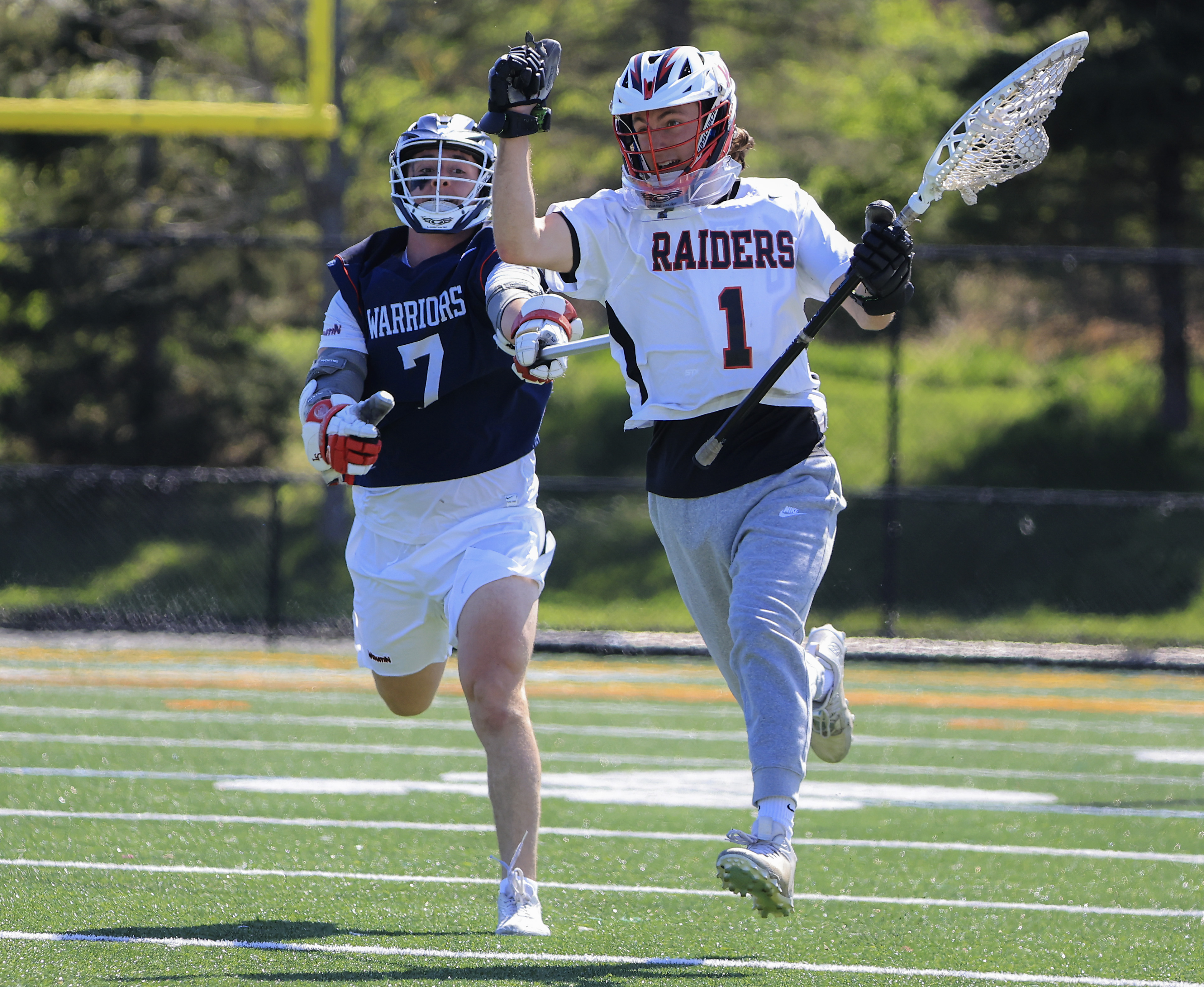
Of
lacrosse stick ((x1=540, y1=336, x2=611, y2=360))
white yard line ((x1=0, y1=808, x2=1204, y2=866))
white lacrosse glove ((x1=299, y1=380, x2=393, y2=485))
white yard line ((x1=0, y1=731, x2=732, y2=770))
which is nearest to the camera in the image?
lacrosse stick ((x1=540, y1=336, x2=611, y2=360))

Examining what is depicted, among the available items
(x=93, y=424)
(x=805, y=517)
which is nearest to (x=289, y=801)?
(x=805, y=517)

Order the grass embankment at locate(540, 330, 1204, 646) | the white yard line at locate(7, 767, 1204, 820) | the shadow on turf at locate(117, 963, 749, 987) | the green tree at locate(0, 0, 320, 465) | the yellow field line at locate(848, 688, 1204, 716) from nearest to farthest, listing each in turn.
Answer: the shadow on turf at locate(117, 963, 749, 987)
the white yard line at locate(7, 767, 1204, 820)
the yellow field line at locate(848, 688, 1204, 716)
the grass embankment at locate(540, 330, 1204, 646)
the green tree at locate(0, 0, 320, 465)

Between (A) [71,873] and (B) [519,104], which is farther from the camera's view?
(A) [71,873]

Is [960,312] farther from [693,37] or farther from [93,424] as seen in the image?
[93,424]

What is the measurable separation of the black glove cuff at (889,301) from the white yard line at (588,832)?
2.26 meters

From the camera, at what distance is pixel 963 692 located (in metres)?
10.8

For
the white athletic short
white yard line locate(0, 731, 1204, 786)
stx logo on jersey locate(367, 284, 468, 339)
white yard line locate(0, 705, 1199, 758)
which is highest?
stx logo on jersey locate(367, 284, 468, 339)

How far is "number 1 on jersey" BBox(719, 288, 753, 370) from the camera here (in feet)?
13.5

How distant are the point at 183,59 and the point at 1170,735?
14500 millimetres

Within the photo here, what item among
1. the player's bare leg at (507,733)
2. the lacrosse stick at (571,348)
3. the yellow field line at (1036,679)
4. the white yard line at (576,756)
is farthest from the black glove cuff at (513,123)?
the yellow field line at (1036,679)

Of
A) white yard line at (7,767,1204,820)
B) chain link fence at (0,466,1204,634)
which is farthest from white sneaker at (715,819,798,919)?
chain link fence at (0,466,1204,634)

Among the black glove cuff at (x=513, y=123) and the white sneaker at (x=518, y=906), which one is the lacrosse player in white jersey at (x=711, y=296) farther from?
the white sneaker at (x=518, y=906)

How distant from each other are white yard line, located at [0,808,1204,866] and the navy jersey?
162 cm

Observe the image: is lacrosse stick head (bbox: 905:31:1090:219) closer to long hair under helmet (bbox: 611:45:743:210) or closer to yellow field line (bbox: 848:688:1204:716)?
long hair under helmet (bbox: 611:45:743:210)
